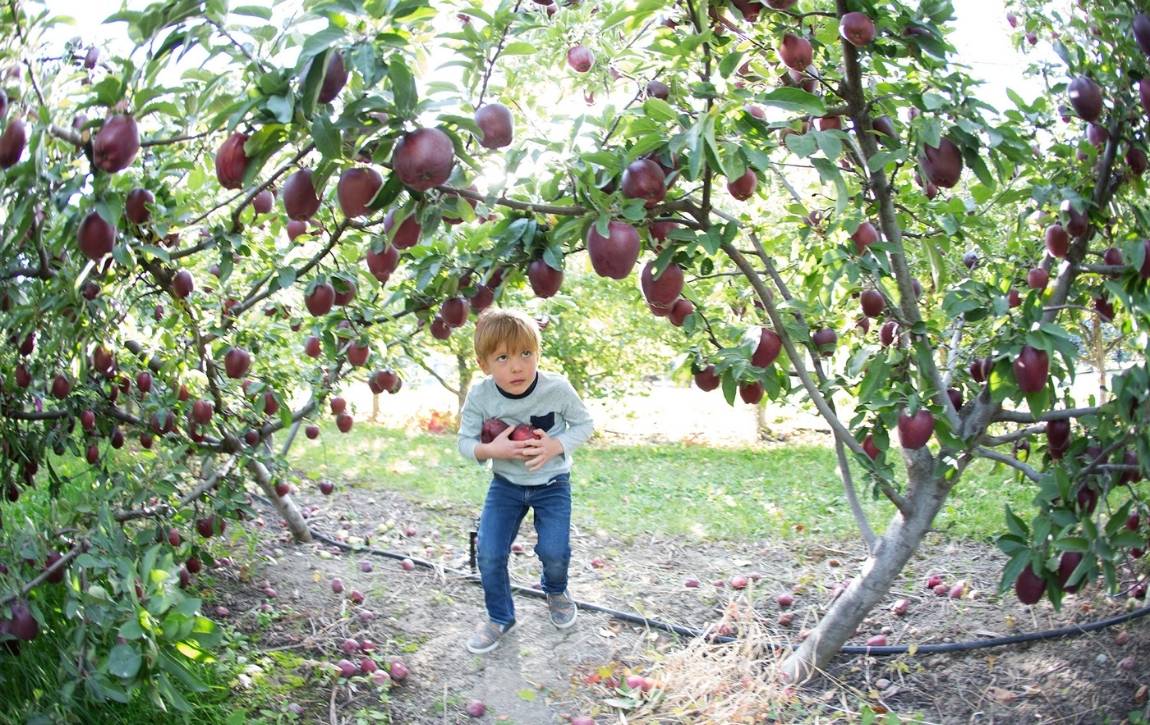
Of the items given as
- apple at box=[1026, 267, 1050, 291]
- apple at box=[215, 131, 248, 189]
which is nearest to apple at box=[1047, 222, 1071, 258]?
apple at box=[1026, 267, 1050, 291]

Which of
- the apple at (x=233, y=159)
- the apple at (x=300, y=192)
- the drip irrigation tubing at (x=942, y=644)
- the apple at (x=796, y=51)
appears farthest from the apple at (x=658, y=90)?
the drip irrigation tubing at (x=942, y=644)

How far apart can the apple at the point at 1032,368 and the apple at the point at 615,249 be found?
0.86 meters

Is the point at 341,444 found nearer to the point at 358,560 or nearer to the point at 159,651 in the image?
the point at 358,560

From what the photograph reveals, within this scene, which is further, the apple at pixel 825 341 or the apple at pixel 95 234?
the apple at pixel 825 341

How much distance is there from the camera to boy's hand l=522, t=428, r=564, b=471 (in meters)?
2.91

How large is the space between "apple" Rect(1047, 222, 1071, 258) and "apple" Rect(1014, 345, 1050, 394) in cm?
28

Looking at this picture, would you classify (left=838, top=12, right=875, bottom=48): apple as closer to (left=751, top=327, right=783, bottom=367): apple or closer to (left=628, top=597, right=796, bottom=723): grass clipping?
(left=751, top=327, right=783, bottom=367): apple

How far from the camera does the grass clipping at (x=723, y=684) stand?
2.39m

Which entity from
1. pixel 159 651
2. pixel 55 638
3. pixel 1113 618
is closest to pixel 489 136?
pixel 159 651

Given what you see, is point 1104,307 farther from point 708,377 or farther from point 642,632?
point 642,632

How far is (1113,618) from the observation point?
2.64 m

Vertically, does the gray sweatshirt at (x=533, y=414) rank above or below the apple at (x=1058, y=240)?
below

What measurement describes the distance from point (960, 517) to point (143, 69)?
3.75 metres

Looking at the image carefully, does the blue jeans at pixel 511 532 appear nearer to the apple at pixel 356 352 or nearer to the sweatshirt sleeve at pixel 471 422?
the sweatshirt sleeve at pixel 471 422
